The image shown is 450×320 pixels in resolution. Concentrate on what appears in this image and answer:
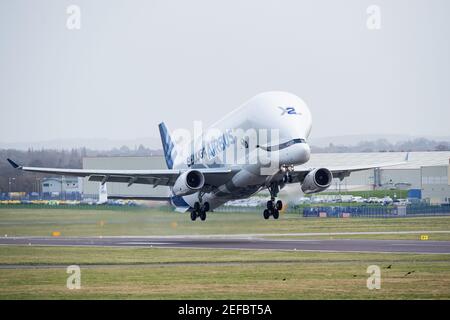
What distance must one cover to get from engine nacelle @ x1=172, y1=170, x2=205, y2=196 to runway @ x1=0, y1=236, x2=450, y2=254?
2.78m

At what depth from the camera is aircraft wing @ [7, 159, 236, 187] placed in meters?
52.2

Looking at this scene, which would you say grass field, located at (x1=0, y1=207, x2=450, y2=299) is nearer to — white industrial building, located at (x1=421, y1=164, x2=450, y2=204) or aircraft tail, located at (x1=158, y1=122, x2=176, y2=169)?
aircraft tail, located at (x1=158, y1=122, x2=176, y2=169)

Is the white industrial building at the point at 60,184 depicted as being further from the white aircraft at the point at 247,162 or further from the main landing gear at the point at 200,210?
the main landing gear at the point at 200,210

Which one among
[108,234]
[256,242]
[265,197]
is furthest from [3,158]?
[256,242]

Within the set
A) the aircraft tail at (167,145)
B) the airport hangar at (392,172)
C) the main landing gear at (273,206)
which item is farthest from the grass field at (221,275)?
the airport hangar at (392,172)

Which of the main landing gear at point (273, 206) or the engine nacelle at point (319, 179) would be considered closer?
the engine nacelle at point (319, 179)

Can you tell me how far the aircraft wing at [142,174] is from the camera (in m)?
52.2

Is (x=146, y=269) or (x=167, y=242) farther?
(x=167, y=242)

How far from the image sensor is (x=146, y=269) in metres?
35.4

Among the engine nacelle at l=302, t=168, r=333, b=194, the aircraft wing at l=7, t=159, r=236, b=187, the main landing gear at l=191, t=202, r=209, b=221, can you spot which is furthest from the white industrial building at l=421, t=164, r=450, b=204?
the engine nacelle at l=302, t=168, r=333, b=194

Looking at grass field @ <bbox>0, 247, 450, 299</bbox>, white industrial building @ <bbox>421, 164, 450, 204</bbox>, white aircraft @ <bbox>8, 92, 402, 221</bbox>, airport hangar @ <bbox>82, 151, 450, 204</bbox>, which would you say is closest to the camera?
grass field @ <bbox>0, 247, 450, 299</bbox>

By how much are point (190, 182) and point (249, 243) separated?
504 cm
